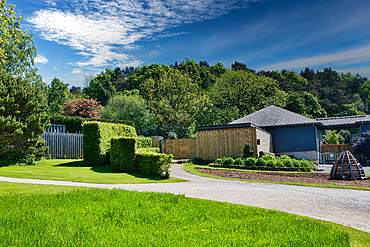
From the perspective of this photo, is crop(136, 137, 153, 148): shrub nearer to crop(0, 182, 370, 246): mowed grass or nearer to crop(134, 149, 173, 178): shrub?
crop(134, 149, 173, 178): shrub

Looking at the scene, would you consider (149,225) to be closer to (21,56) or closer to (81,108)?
(81,108)

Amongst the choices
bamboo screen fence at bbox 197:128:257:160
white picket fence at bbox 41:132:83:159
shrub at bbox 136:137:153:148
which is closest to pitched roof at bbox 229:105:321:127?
bamboo screen fence at bbox 197:128:257:160

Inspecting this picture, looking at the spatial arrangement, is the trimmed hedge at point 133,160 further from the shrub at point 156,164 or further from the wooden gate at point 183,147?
the wooden gate at point 183,147

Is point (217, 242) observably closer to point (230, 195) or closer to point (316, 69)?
point (230, 195)

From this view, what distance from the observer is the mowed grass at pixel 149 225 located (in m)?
3.45

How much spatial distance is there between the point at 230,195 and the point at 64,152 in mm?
13837

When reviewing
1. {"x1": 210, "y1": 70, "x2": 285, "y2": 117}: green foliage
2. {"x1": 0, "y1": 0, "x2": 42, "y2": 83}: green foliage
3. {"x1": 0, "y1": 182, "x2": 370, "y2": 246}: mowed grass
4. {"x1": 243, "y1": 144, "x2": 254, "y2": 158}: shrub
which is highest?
{"x1": 0, "y1": 0, "x2": 42, "y2": 83}: green foliage

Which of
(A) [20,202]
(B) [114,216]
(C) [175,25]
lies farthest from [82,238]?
(C) [175,25]

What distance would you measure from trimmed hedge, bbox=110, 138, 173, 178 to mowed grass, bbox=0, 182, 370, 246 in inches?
243

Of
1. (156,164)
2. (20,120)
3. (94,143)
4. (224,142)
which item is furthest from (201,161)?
(20,120)

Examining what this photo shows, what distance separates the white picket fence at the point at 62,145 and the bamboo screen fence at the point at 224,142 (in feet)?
29.4

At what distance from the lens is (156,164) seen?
11.8m

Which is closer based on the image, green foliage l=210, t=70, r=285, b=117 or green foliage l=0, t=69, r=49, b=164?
green foliage l=0, t=69, r=49, b=164

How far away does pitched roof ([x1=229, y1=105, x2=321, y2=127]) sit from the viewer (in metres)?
23.7
